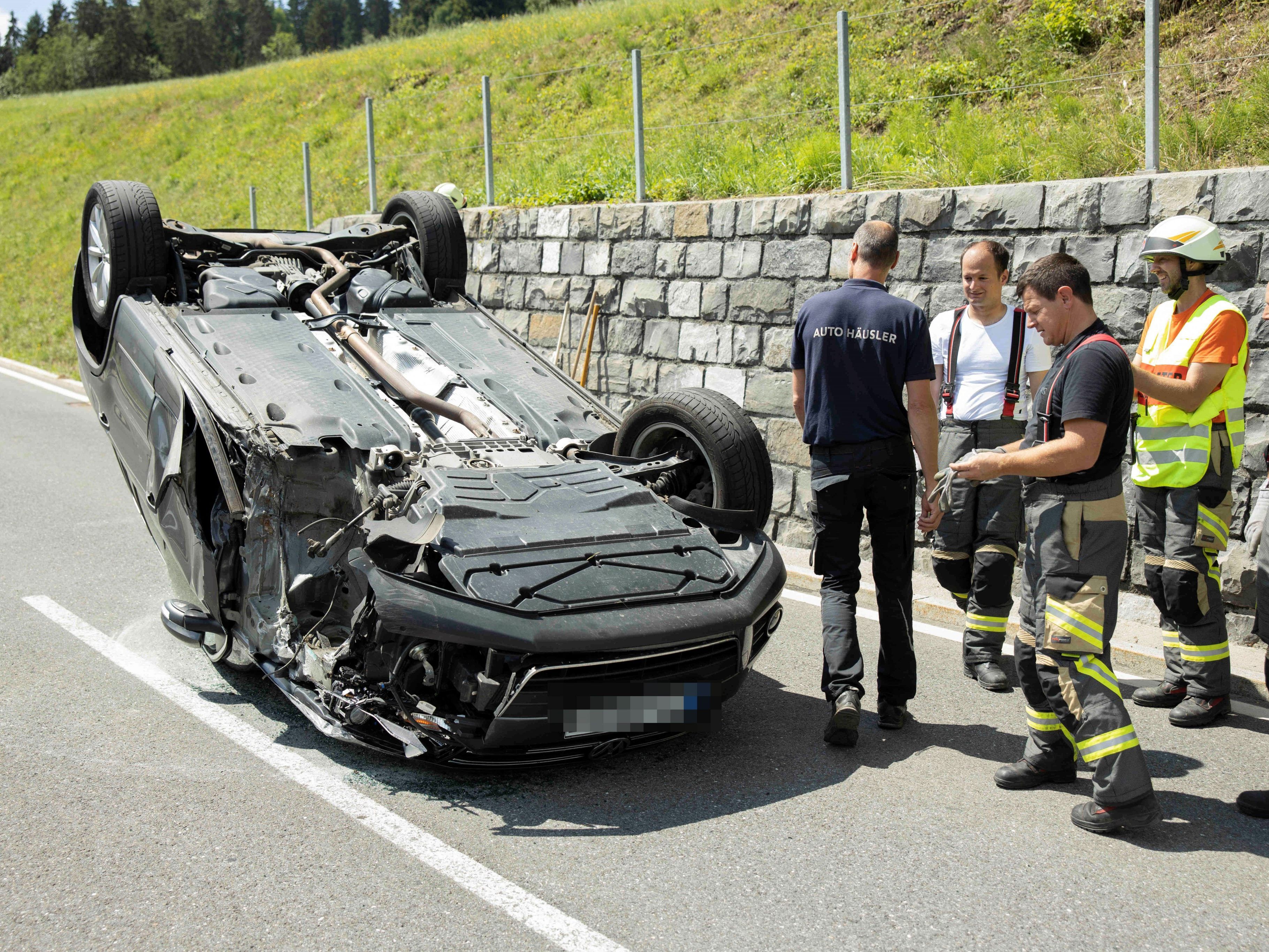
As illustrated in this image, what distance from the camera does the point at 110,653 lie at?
5457 mm

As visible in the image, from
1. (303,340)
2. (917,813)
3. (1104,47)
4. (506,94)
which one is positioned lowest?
(917,813)

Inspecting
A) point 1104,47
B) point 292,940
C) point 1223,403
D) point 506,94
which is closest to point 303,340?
point 292,940

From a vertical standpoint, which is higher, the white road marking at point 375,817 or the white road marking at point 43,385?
the white road marking at point 43,385

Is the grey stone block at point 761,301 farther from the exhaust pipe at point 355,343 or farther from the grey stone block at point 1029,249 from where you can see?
the exhaust pipe at point 355,343

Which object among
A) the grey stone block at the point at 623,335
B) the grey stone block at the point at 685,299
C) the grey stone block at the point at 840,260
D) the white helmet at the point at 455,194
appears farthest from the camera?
the white helmet at the point at 455,194

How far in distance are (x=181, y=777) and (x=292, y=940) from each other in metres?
1.32

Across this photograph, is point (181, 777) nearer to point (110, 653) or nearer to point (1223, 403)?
point (110, 653)

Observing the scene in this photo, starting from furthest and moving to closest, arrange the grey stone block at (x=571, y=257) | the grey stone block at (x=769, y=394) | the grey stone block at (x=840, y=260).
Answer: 1. the grey stone block at (x=571, y=257)
2. the grey stone block at (x=769, y=394)
3. the grey stone block at (x=840, y=260)

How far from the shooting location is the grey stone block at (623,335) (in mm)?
9188

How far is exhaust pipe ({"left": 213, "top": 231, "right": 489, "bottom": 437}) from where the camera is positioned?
540cm

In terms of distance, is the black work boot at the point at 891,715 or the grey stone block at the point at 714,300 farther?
the grey stone block at the point at 714,300

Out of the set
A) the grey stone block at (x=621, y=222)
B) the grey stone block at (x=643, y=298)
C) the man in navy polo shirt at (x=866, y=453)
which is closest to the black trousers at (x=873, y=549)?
the man in navy polo shirt at (x=866, y=453)

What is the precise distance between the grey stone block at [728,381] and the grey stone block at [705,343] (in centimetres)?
6

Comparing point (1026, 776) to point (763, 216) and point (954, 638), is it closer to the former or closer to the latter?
point (954, 638)
